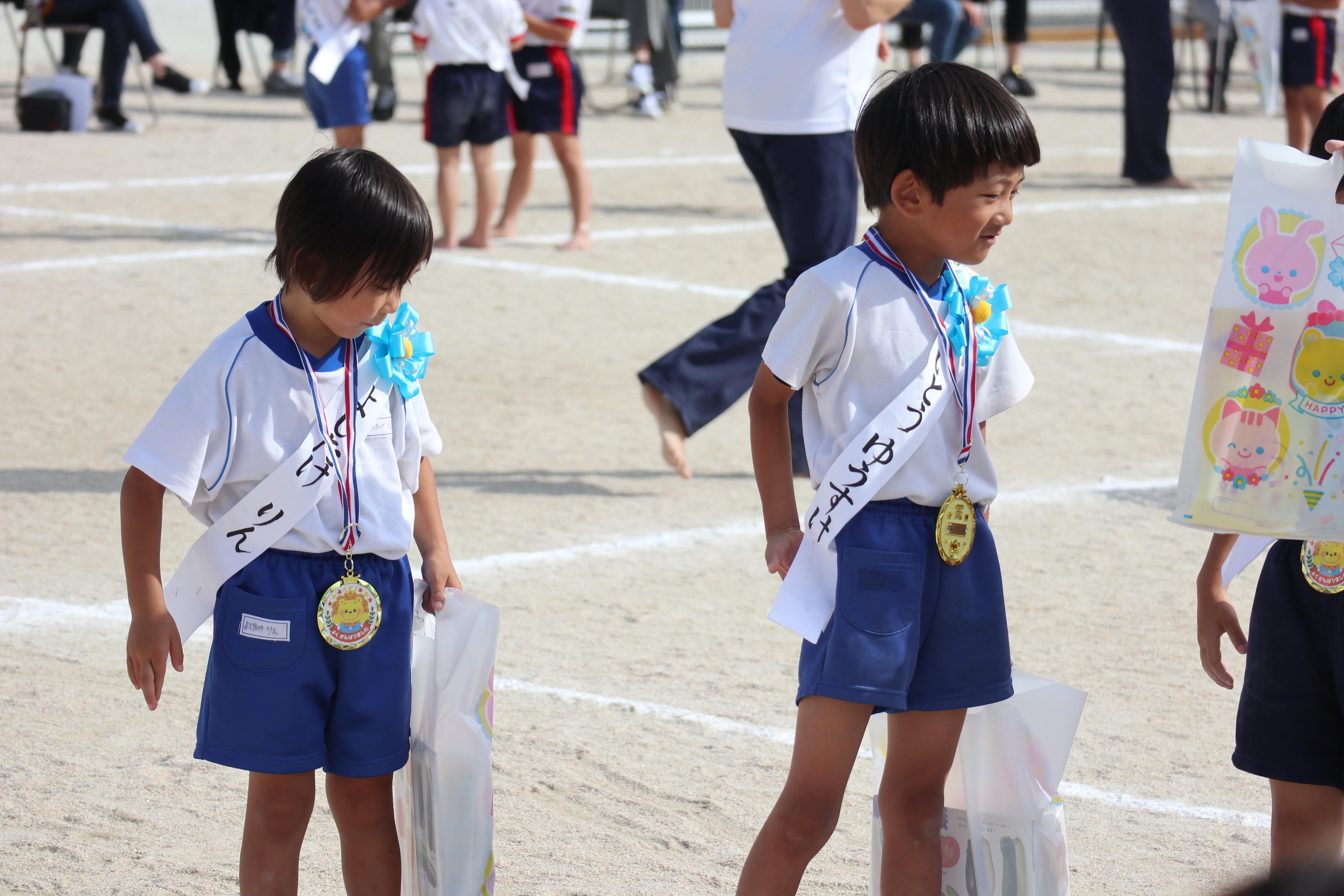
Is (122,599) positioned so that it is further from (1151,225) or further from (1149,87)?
(1149,87)

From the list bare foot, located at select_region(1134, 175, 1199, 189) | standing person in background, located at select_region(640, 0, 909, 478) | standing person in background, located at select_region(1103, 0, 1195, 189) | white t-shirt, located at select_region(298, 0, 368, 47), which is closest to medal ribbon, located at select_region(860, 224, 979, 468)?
standing person in background, located at select_region(640, 0, 909, 478)

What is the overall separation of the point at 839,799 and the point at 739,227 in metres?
8.14

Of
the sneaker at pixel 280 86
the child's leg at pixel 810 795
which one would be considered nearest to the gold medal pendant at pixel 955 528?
the child's leg at pixel 810 795

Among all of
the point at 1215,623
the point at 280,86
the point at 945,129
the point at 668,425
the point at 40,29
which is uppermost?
the point at 945,129

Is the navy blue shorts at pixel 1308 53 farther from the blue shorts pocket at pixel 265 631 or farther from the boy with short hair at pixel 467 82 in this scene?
the blue shorts pocket at pixel 265 631

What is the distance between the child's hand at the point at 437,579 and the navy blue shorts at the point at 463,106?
6762 mm

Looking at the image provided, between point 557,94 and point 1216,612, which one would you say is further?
point 557,94

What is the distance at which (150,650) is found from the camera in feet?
8.36

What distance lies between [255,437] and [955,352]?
1098 mm

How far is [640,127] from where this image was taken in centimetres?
1562

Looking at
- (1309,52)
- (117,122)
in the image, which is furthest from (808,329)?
(117,122)

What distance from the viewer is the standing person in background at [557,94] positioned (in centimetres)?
940

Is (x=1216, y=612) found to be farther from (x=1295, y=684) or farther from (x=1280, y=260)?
(x=1280, y=260)

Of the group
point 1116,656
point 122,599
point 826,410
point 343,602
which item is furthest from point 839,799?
point 122,599
